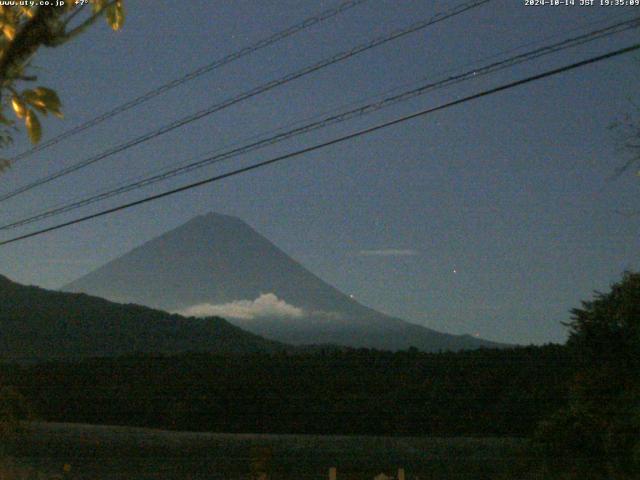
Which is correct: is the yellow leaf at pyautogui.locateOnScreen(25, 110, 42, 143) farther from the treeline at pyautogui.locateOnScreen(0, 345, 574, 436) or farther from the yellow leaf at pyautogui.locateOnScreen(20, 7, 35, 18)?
the treeline at pyautogui.locateOnScreen(0, 345, 574, 436)

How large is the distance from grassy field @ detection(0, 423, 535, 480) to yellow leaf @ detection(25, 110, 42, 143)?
770 centimetres

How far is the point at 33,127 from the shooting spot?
418 cm

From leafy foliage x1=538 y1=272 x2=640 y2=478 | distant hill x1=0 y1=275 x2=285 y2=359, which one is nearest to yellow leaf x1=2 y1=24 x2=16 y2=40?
leafy foliage x1=538 y1=272 x2=640 y2=478

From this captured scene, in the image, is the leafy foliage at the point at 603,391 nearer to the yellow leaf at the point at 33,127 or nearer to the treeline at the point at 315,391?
the treeline at the point at 315,391

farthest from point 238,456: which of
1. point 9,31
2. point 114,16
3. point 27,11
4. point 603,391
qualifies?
point 114,16

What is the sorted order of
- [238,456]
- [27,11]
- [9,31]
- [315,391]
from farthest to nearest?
[315,391] → [238,456] → [27,11] → [9,31]

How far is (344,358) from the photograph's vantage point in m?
16.4

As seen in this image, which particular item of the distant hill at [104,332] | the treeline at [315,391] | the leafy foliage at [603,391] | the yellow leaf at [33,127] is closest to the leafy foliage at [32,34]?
the yellow leaf at [33,127]

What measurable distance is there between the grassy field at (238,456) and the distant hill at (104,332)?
1233 cm

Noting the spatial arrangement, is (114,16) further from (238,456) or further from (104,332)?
(104,332)

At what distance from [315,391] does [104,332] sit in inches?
553

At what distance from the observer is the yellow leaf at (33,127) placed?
4.16 meters

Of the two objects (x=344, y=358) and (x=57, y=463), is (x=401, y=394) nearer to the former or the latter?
(x=344, y=358)

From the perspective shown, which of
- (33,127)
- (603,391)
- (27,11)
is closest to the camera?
(33,127)
